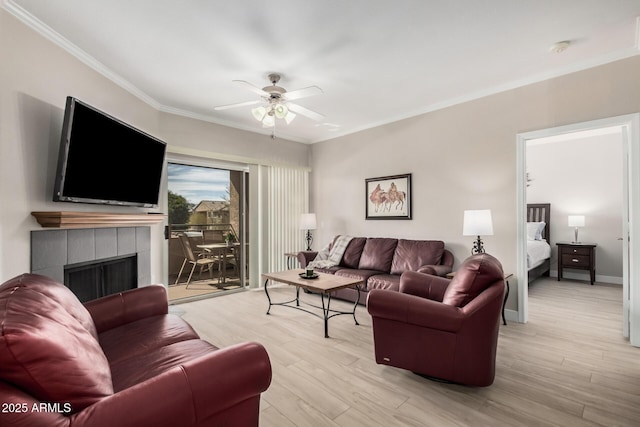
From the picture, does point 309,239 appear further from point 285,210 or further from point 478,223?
point 478,223

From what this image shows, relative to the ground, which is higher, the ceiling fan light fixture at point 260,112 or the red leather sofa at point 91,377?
the ceiling fan light fixture at point 260,112

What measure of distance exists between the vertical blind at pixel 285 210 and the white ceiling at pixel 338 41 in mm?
1943

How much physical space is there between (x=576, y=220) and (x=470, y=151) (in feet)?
11.1

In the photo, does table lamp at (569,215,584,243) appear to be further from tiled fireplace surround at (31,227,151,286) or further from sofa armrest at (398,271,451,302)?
tiled fireplace surround at (31,227,151,286)

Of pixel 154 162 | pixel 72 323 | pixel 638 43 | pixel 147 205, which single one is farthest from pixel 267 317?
pixel 638 43

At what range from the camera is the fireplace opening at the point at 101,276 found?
9.04ft

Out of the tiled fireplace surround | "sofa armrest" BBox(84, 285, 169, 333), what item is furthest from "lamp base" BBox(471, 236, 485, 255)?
the tiled fireplace surround

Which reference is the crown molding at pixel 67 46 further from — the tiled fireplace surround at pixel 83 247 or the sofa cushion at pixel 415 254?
the sofa cushion at pixel 415 254

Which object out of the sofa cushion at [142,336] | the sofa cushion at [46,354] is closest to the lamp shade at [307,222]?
the sofa cushion at [142,336]

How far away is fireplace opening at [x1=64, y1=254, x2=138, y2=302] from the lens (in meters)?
2.76

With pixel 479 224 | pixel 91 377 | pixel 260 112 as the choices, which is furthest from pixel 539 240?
pixel 91 377

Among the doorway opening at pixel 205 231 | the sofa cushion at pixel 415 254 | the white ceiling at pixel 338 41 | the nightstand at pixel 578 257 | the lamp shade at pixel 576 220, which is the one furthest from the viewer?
the lamp shade at pixel 576 220

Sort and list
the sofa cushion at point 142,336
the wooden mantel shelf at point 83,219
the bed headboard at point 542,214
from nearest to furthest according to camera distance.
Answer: the sofa cushion at point 142,336, the wooden mantel shelf at point 83,219, the bed headboard at point 542,214

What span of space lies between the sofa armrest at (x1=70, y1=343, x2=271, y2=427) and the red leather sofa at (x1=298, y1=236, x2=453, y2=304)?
8.56ft
